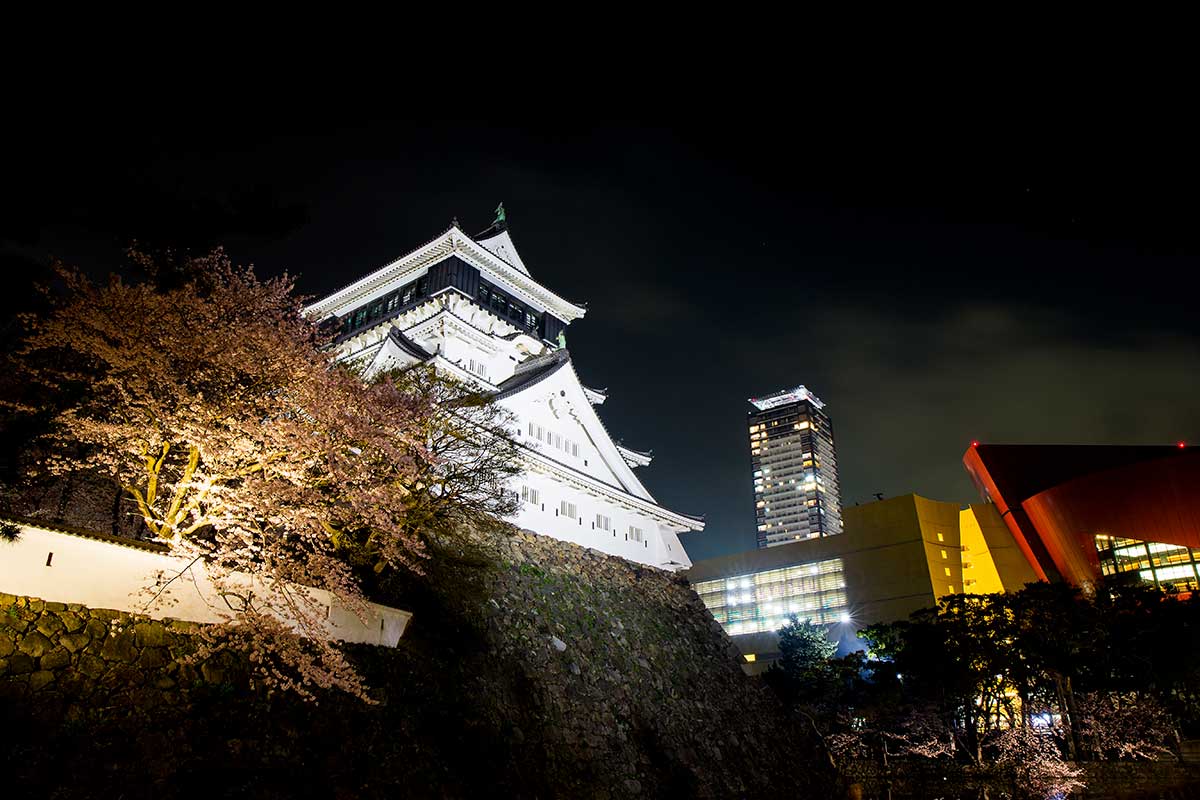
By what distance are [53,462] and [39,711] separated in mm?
4553

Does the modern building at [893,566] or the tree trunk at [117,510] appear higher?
the modern building at [893,566]

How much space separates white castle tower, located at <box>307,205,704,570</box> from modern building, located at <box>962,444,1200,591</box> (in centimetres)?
2663

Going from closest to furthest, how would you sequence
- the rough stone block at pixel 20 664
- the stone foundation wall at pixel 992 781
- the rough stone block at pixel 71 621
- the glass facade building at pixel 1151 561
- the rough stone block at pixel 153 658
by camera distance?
the rough stone block at pixel 20 664 < the rough stone block at pixel 71 621 < the rough stone block at pixel 153 658 < the stone foundation wall at pixel 992 781 < the glass facade building at pixel 1151 561

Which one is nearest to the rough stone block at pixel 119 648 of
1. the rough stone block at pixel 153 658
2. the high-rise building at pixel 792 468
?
the rough stone block at pixel 153 658

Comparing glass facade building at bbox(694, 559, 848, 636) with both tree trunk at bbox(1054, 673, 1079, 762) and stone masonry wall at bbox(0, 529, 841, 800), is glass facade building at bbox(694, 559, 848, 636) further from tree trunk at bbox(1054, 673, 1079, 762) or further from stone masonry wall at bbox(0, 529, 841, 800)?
stone masonry wall at bbox(0, 529, 841, 800)

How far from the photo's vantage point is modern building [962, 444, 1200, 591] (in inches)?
1410

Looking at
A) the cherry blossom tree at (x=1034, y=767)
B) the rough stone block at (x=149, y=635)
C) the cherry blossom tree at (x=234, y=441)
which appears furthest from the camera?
the cherry blossom tree at (x=1034, y=767)

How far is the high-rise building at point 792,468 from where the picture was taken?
434 ft

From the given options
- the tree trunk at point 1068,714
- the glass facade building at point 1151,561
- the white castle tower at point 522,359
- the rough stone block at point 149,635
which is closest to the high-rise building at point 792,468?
the glass facade building at point 1151,561

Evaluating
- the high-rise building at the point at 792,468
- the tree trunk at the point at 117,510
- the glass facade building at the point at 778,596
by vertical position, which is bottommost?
the tree trunk at the point at 117,510

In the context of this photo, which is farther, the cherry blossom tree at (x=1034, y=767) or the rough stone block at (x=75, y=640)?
the cherry blossom tree at (x=1034, y=767)

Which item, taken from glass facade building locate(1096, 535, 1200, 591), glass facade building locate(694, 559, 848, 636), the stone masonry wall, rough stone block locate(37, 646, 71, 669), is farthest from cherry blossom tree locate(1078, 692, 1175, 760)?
glass facade building locate(694, 559, 848, 636)

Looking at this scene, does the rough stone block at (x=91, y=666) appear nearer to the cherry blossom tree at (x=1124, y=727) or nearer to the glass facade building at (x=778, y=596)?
the cherry blossom tree at (x=1124, y=727)

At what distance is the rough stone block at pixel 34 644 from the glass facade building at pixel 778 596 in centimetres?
4440
